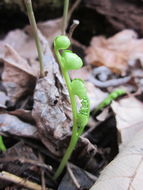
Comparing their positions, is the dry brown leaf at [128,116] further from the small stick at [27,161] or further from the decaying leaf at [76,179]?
the small stick at [27,161]

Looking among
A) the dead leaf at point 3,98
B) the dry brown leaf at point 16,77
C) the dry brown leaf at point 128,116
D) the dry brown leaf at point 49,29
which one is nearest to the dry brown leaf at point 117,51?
the dry brown leaf at point 49,29

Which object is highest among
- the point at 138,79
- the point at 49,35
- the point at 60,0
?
the point at 60,0

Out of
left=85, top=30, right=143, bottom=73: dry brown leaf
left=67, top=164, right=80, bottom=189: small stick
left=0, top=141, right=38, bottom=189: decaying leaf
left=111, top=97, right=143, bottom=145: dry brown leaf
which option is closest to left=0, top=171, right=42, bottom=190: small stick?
left=0, top=141, right=38, bottom=189: decaying leaf

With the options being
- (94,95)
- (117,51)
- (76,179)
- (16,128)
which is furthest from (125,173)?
(117,51)

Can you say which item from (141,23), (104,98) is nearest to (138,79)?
(104,98)

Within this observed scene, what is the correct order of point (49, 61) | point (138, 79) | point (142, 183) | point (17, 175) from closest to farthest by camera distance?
point (142, 183) → point (17, 175) → point (49, 61) → point (138, 79)

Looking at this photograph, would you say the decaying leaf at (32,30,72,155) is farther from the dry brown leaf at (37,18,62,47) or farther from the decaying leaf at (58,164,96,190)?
the dry brown leaf at (37,18,62,47)

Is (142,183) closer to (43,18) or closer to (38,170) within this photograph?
(38,170)
